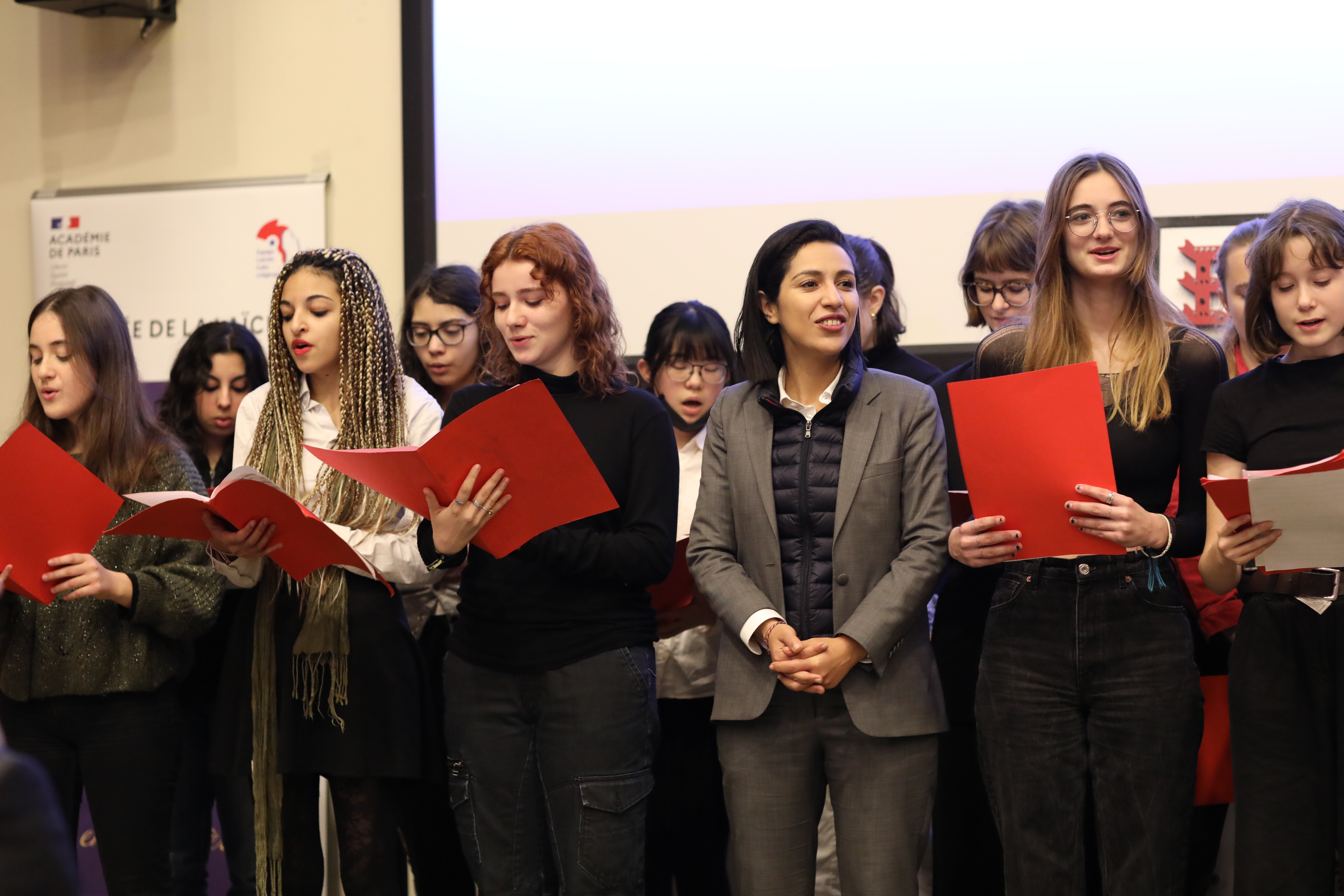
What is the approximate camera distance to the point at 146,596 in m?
2.30

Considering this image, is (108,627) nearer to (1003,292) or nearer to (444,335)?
(444,335)

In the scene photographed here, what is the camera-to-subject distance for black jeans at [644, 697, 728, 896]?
2.58 metres

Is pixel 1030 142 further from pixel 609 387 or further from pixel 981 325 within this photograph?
pixel 609 387

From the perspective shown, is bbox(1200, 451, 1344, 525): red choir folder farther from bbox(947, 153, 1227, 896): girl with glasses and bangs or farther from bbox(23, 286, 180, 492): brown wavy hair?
bbox(23, 286, 180, 492): brown wavy hair

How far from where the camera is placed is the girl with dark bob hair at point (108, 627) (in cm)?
225

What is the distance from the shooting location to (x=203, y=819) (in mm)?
3039

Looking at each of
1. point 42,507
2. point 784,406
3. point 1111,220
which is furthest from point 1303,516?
point 42,507

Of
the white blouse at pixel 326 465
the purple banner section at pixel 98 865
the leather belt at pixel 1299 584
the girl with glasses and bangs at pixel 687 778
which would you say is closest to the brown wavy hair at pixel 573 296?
the white blouse at pixel 326 465

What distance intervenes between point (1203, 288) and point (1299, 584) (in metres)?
1.72

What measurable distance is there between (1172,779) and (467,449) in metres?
1.22

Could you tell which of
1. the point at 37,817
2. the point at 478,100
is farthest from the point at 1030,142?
the point at 37,817

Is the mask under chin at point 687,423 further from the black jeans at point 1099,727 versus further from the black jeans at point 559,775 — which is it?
the black jeans at point 1099,727

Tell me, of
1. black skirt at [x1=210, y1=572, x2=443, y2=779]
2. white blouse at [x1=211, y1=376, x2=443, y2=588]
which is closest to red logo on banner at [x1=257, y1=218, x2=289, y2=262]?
white blouse at [x1=211, y1=376, x2=443, y2=588]

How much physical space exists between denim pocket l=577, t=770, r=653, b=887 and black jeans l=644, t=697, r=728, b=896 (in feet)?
2.06
